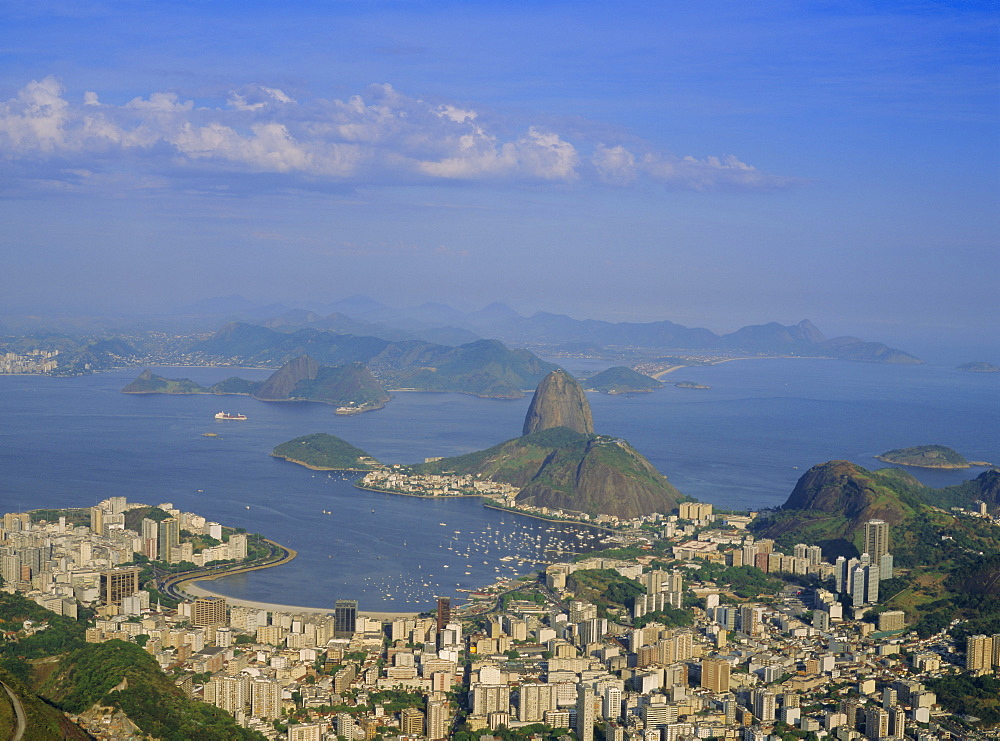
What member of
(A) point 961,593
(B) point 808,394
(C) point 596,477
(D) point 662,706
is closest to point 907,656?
(A) point 961,593

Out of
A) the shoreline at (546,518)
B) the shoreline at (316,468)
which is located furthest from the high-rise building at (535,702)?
the shoreline at (316,468)

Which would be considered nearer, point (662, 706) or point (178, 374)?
point (662, 706)

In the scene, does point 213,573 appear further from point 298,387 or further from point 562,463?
point 298,387

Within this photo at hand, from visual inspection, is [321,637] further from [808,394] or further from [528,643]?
[808,394]

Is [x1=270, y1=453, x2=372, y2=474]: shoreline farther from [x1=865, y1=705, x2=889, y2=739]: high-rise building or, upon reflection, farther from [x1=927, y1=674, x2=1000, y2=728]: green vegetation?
[x1=865, y1=705, x2=889, y2=739]: high-rise building

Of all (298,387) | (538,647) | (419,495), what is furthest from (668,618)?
(298,387)

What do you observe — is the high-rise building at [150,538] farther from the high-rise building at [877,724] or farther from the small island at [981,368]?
the small island at [981,368]

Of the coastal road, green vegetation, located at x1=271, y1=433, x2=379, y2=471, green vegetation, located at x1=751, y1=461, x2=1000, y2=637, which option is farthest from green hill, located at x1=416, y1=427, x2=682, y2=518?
the coastal road

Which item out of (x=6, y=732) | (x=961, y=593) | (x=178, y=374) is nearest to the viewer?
(x=6, y=732)
